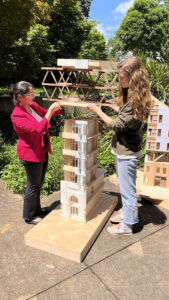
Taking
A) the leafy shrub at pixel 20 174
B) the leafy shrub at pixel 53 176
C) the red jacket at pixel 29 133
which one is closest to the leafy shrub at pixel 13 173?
the leafy shrub at pixel 20 174

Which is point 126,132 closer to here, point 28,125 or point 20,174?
point 28,125

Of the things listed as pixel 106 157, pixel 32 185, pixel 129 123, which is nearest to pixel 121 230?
pixel 32 185

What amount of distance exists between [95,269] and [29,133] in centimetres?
161

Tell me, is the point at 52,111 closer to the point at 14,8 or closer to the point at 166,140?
the point at 166,140

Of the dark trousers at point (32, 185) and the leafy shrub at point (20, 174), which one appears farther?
the leafy shrub at point (20, 174)

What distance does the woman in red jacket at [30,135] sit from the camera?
242cm

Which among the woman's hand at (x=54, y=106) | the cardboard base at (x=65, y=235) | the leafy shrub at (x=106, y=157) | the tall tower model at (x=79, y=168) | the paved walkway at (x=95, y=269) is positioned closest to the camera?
the paved walkway at (x=95, y=269)

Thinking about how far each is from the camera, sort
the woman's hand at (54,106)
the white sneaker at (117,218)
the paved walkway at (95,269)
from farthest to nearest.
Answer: the white sneaker at (117,218)
the woman's hand at (54,106)
the paved walkway at (95,269)

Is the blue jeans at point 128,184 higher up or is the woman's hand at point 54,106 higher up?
the woman's hand at point 54,106

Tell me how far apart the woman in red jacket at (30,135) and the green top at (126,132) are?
2.38ft

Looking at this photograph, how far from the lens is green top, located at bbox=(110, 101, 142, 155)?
2254mm

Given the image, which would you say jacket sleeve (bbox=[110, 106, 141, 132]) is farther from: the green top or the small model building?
the small model building

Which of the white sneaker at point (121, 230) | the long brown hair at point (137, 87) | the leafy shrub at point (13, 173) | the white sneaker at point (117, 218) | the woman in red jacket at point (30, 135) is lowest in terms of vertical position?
the white sneaker at point (121, 230)

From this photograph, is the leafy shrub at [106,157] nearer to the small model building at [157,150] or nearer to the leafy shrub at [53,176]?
the leafy shrub at [53,176]
